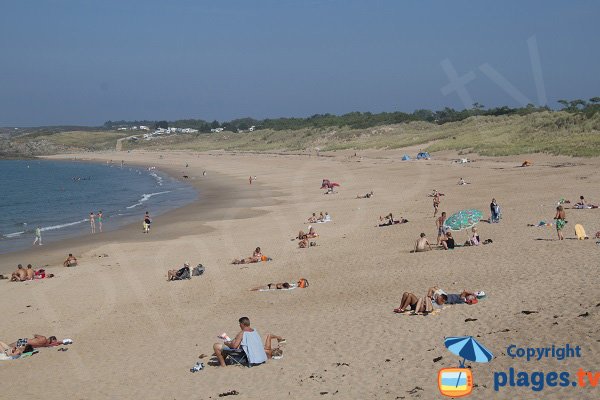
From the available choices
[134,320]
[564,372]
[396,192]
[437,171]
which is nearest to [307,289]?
[134,320]

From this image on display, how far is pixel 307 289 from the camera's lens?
1547cm

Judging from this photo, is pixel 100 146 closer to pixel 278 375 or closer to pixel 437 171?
pixel 437 171

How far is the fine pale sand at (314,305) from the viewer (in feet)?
31.0

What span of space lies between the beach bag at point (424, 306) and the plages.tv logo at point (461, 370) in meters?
2.82

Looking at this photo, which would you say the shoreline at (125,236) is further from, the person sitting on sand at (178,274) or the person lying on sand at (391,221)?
the person lying on sand at (391,221)

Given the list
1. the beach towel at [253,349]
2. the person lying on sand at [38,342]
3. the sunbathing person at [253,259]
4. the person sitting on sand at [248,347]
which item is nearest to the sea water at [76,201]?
the sunbathing person at [253,259]

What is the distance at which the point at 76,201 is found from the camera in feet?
148

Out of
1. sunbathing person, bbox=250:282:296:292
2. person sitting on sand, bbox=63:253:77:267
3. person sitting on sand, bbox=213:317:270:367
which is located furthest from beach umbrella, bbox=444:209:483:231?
person sitting on sand, bbox=63:253:77:267

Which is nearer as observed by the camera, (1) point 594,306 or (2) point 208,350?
(1) point 594,306

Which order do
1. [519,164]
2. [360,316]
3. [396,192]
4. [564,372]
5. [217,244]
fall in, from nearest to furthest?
[564,372], [360,316], [217,244], [396,192], [519,164]

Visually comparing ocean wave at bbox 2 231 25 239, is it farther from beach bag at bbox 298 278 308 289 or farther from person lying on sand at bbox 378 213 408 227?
beach bag at bbox 298 278 308 289

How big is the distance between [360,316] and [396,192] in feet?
73.9

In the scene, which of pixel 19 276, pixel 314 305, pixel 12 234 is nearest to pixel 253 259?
pixel 314 305

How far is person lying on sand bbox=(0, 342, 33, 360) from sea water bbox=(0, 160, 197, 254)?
585 inches
